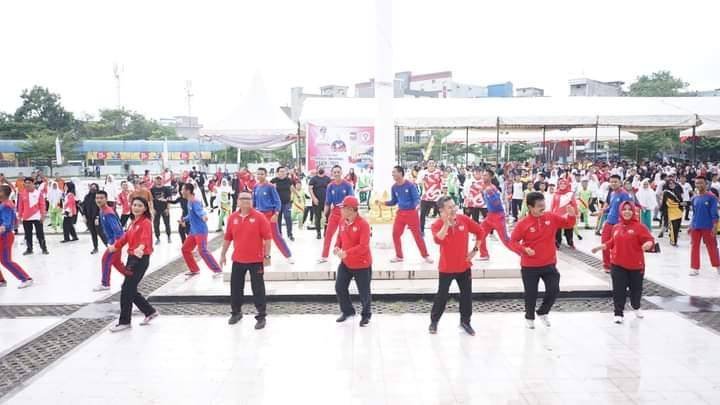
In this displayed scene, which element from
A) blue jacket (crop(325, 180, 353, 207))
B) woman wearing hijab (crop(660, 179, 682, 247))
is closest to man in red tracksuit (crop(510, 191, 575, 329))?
blue jacket (crop(325, 180, 353, 207))

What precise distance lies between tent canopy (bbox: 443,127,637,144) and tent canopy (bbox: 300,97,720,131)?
29.0ft

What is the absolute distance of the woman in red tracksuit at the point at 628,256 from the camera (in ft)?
20.1

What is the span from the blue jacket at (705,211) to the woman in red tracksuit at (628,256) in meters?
3.01

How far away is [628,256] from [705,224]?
3.30 metres

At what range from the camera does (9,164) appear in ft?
123

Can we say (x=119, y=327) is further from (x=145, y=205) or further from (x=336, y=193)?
(x=336, y=193)

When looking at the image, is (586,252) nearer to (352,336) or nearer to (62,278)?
(352,336)

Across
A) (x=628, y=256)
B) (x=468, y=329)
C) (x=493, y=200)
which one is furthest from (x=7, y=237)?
(x=628, y=256)

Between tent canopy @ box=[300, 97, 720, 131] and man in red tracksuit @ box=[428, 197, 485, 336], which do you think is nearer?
man in red tracksuit @ box=[428, 197, 485, 336]

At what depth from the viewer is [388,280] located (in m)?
8.12

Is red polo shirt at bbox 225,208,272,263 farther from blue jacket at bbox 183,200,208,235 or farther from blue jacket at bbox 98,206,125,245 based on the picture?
blue jacket at bbox 98,206,125,245

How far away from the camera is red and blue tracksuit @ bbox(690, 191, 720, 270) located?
8445 millimetres

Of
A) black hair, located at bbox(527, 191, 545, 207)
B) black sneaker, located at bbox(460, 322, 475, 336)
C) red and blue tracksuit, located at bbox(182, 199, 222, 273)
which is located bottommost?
black sneaker, located at bbox(460, 322, 475, 336)

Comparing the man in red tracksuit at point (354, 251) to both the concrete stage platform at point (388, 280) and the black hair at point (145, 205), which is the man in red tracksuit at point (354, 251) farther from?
the black hair at point (145, 205)
